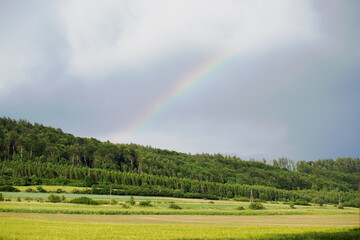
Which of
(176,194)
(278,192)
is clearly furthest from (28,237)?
(278,192)

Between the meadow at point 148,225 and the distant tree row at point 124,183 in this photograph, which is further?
the distant tree row at point 124,183

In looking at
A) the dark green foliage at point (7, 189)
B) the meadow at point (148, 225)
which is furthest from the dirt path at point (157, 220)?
the dark green foliage at point (7, 189)

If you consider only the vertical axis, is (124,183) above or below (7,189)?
above

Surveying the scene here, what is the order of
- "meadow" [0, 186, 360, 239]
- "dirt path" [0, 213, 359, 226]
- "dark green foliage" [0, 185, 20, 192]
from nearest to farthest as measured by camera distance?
"meadow" [0, 186, 360, 239] < "dirt path" [0, 213, 359, 226] < "dark green foliage" [0, 185, 20, 192]

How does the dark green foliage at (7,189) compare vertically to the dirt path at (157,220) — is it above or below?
above

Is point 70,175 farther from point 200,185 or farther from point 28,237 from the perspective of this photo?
point 28,237

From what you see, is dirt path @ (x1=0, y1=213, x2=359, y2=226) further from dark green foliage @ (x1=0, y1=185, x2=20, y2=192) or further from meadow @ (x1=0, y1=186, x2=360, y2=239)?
dark green foliage @ (x1=0, y1=185, x2=20, y2=192)

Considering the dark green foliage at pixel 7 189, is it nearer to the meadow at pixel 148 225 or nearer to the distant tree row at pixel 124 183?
the distant tree row at pixel 124 183

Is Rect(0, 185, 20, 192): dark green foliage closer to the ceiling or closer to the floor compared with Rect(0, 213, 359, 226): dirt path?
closer to the ceiling

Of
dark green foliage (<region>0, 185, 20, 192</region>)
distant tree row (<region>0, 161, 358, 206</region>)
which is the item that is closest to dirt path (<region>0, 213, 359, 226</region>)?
dark green foliage (<region>0, 185, 20, 192</region>)

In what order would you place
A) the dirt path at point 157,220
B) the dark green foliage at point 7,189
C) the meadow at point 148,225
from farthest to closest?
the dark green foliage at point 7,189, the dirt path at point 157,220, the meadow at point 148,225

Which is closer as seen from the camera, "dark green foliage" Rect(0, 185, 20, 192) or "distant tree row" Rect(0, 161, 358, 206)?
"dark green foliage" Rect(0, 185, 20, 192)

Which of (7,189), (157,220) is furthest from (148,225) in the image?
(7,189)

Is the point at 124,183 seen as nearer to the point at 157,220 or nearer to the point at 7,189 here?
the point at 7,189
